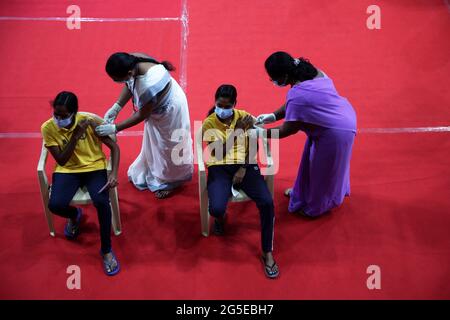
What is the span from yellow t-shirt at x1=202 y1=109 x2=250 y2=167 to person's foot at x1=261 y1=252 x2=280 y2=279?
2.42 ft

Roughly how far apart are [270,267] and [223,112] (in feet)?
3.96

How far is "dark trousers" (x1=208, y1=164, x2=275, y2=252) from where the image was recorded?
3584mm

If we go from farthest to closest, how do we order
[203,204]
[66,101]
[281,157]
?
[281,157] → [203,204] → [66,101]

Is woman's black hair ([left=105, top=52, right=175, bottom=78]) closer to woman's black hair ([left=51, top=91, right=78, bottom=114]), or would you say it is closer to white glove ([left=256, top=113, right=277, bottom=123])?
woman's black hair ([left=51, top=91, right=78, bottom=114])

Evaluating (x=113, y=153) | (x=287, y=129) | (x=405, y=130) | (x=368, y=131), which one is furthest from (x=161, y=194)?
(x=405, y=130)

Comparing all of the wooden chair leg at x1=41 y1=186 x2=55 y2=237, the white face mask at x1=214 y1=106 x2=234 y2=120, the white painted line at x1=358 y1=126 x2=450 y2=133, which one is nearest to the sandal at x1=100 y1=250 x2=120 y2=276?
the wooden chair leg at x1=41 y1=186 x2=55 y2=237

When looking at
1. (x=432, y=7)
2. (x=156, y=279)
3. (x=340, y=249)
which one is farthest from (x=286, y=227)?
(x=432, y=7)

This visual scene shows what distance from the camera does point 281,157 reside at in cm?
473

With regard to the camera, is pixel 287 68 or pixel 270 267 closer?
pixel 287 68

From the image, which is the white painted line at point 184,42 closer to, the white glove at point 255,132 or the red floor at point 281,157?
the red floor at point 281,157

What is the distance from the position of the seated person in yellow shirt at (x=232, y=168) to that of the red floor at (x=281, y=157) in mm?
388

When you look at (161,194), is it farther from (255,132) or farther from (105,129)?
(255,132)

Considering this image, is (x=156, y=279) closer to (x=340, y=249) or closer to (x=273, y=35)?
(x=340, y=249)

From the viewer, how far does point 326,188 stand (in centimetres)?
390
